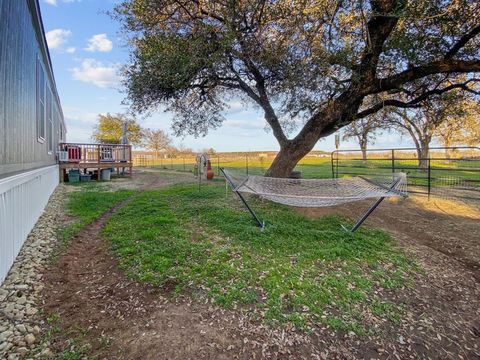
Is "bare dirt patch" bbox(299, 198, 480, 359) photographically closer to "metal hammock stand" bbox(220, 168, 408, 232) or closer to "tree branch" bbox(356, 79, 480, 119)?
"metal hammock stand" bbox(220, 168, 408, 232)

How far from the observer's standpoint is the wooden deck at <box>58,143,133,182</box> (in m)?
10.4

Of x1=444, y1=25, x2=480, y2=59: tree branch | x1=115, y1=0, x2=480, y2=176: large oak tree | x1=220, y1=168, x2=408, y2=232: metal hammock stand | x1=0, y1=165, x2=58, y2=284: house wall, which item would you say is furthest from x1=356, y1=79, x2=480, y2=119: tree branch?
x1=0, y1=165, x2=58, y2=284: house wall

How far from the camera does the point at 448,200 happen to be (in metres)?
6.91

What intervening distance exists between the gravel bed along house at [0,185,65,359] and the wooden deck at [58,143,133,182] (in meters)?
7.62

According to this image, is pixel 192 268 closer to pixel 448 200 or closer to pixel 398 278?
pixel 398 278

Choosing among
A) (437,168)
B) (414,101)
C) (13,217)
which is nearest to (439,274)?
(414,101)

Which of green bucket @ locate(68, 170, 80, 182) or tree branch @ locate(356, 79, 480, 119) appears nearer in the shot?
tree branch @ locate(356, 79, 480, 119)

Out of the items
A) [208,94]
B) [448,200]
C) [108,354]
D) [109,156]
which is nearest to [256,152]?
[109,156]

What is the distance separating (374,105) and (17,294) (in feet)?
20.9

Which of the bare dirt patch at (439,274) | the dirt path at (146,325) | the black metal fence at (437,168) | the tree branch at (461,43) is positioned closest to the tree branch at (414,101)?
the tree branch at (461,43)

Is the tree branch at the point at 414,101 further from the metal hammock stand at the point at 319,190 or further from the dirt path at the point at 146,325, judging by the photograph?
the dirt path at the point at 146,325

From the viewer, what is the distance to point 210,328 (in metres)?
2.00

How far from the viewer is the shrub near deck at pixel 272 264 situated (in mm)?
2279

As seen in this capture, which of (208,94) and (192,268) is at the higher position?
(208,94)
